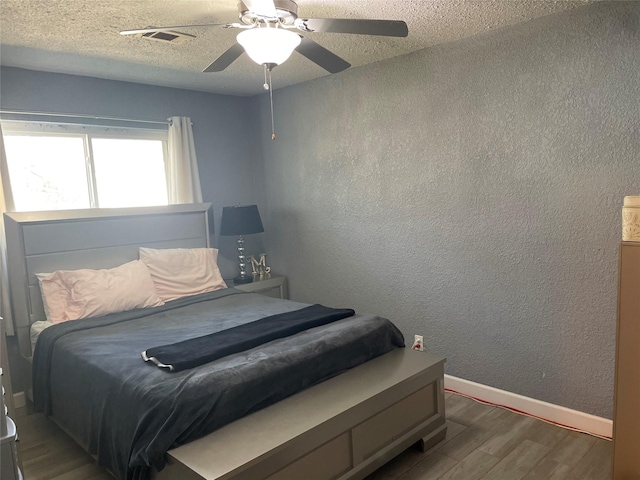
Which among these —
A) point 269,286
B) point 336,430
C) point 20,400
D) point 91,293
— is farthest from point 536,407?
point 20,400

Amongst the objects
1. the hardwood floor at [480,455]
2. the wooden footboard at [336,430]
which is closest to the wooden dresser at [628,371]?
the hardwood floor at [480,455]

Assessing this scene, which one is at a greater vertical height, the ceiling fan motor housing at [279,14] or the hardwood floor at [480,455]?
the ceiling fan motor housing at [279,14]

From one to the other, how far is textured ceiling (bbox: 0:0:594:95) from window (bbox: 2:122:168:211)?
18.6 inches

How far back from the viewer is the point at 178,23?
8.22 ft

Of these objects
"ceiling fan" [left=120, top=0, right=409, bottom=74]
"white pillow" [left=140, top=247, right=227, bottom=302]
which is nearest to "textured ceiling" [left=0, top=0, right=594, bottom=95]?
"ceiling fan" [left=120, top=0, right=409, bottom=74]

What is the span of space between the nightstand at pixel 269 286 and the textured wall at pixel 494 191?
526 mm

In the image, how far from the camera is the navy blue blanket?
219 centimetres

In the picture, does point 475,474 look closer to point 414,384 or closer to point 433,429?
point 433,429

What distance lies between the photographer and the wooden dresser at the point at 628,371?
206 cm

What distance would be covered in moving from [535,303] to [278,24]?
2.11 meters

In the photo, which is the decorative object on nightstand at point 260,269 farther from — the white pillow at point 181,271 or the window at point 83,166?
the window at point 83,166

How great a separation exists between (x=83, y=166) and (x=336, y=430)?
9.33 feet

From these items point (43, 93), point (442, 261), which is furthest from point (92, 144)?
point (442, 261)

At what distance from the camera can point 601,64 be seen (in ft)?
7.97
